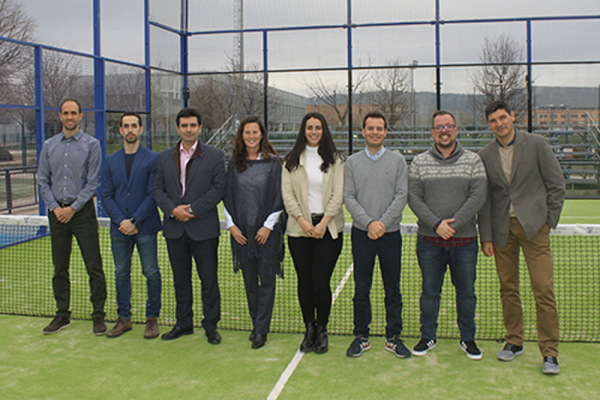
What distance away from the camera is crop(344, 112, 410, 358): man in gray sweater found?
13.5 feet

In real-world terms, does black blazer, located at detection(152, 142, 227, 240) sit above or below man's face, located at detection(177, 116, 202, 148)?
below

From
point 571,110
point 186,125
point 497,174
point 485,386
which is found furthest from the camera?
point 571,110

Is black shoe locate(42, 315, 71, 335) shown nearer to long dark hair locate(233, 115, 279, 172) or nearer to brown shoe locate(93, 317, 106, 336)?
brown shoe locate(93, 317, 106, 336)

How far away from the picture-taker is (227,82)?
1462 centimetres

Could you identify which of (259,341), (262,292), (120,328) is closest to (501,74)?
(262,292)

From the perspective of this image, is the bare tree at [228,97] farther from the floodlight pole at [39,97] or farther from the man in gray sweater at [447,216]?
the man in gray sweater at [447,216]

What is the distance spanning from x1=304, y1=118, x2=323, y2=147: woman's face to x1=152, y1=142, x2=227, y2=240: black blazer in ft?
2.57

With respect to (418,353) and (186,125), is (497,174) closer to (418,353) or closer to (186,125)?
(418,353)

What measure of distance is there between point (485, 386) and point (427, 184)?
1.45 metres

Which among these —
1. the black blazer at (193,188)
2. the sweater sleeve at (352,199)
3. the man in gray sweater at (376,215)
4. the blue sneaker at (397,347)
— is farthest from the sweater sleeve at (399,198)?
the black blazer at (193,188)

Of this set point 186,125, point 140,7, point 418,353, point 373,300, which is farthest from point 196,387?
point 140,7

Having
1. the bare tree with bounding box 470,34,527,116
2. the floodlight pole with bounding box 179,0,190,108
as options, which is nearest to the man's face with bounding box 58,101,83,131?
the floodlight pole with bounding box 179,0,190,108

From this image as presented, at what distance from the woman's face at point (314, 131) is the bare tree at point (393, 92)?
9679mm

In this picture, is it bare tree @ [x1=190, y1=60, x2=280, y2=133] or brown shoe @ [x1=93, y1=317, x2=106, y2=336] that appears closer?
brown shoe @ [x1=93, y1=317, x2=106, y2=336]
